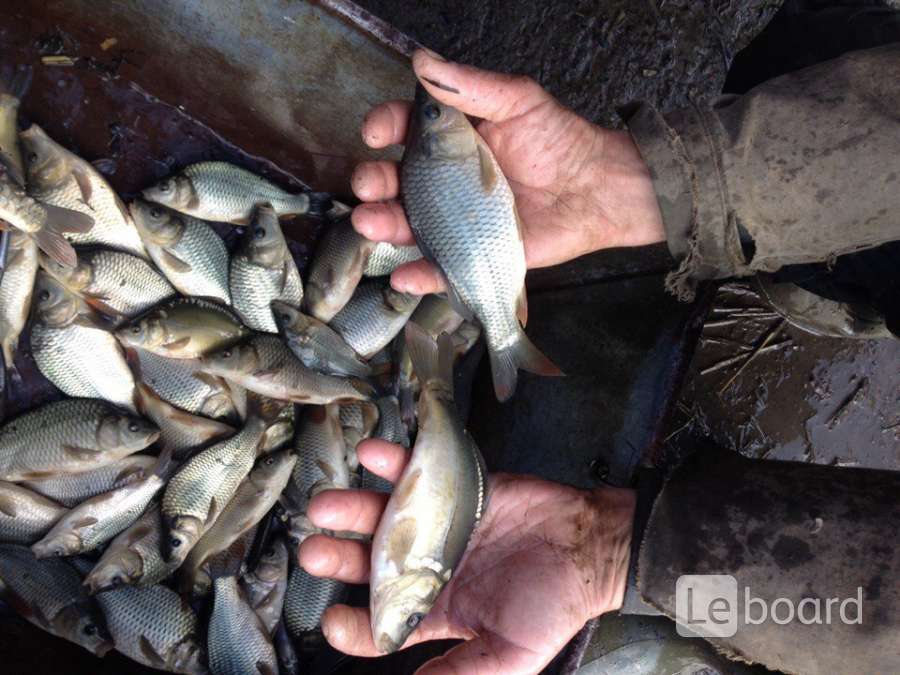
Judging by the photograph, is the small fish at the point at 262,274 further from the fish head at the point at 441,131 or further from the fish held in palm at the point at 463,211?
the fish head at the point at 441,131

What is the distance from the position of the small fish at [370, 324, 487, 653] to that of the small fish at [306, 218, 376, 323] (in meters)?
Answer: 1.00

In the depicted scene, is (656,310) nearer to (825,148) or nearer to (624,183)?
(624,183)

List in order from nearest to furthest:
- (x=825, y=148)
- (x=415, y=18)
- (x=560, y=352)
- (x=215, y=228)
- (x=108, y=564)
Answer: (x=825, y=148)
(x=108, y=564)
(x=560, y=352)
(x=215, y=228)
(x=415, y=18)

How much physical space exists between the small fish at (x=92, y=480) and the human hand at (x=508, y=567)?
1.18 m

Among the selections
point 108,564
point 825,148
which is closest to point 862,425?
point 825,148

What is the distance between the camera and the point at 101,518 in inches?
109

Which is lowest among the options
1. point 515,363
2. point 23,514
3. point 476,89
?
point 23,514

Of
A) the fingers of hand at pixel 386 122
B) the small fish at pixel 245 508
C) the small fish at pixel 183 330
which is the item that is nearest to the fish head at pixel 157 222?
the small fish at pixel 183 330

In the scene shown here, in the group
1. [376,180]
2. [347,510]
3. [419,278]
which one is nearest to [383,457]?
[347,510]

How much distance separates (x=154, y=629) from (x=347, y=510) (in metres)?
1.21

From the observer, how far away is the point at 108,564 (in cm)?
270

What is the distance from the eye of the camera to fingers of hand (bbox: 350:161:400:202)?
7.37 ft

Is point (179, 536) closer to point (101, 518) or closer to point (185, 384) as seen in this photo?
point (101, 518)

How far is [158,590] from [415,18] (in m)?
2.87
